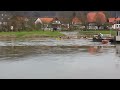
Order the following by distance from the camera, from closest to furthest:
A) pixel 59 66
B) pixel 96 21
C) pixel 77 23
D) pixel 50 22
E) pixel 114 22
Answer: pixel 59 66 → pixel 114 22 → pixel 96 21 → pixel 77 23 → pixel 50 22

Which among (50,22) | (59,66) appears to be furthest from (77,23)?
(59,66)

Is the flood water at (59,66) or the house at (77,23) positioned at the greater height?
the house at (77,23)

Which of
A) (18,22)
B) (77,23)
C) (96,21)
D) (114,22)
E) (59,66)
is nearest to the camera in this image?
(59,66)

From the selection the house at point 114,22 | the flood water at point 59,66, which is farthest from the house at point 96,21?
the flood water at point 59,66

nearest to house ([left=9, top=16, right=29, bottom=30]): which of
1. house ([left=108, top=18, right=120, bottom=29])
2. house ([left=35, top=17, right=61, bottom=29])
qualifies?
house ([left=35, top=17, right=61, bottom=29])

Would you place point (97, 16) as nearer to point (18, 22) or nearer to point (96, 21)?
point (96, 21)

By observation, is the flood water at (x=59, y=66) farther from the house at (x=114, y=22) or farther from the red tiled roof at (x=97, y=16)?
the red tiled roof at (x=97, y=16)

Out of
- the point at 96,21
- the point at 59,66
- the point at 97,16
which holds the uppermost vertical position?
the point at 97,16

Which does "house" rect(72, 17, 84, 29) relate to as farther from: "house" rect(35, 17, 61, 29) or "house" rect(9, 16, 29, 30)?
"house" rect(9, 16, 29, 30)

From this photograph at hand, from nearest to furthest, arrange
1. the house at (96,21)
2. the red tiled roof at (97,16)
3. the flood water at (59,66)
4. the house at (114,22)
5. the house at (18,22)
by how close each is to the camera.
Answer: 1. the flood water at (59,66)
2. the house at (18,22)
3. the house at (114,22)
4. the house at (96,21)
5. the red tiled roof at (97,16)

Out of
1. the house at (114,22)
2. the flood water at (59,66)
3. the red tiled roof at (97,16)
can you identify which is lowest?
the flood water at (59,66)

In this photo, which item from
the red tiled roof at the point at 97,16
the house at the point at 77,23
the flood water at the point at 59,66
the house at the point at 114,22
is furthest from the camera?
the house at the point at 77,23
